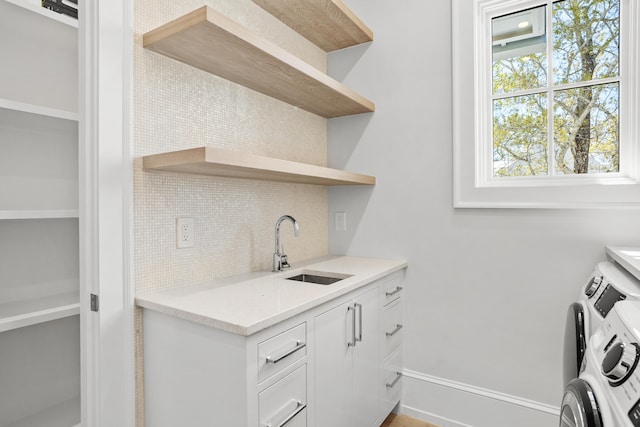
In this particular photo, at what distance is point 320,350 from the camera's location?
1312 mm

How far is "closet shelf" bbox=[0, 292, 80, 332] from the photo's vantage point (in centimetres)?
118

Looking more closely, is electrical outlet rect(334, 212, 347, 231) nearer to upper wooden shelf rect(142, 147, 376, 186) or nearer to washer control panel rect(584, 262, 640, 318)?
upper wooden shelf rect(142, 147, 376, 186)

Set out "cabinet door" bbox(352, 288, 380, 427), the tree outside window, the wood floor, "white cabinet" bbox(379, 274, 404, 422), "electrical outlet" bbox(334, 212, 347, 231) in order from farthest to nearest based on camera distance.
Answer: "electrical outlet" bbox(334, 212, 347, 231) < the wood floor < "white cabinet" bbox(379, 274, 404, 422) < the tree outside window < "cabinet door" bbox(352, 288, 380, 427)

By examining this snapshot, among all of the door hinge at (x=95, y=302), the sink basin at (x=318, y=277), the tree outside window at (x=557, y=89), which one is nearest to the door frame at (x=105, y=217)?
the door hinge at (x=95, y=302)

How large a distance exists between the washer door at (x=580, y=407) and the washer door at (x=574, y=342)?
1.66 feet

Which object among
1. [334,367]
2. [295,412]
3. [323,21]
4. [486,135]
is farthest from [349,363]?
[323,21]

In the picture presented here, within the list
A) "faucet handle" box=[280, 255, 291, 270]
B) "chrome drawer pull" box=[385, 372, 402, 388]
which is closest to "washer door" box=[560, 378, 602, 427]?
"chrome drawer pull" box=[385, 372, 402, 388]

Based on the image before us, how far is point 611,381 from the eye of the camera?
0.61m

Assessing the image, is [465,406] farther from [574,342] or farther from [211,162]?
[211,162]

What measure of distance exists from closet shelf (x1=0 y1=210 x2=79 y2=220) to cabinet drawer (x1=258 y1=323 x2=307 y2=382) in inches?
35.3

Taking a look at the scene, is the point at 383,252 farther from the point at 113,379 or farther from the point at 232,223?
the point at 113,379

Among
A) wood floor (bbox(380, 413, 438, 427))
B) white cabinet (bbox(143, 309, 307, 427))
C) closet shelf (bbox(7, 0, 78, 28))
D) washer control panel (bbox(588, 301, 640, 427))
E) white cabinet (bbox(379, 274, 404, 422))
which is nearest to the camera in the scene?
washer control panel (bbox(588, 301, 640, 427))

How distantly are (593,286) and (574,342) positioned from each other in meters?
0.27

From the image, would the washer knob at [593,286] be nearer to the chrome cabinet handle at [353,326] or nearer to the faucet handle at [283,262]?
the chrome cabinet handle at [353,326]
